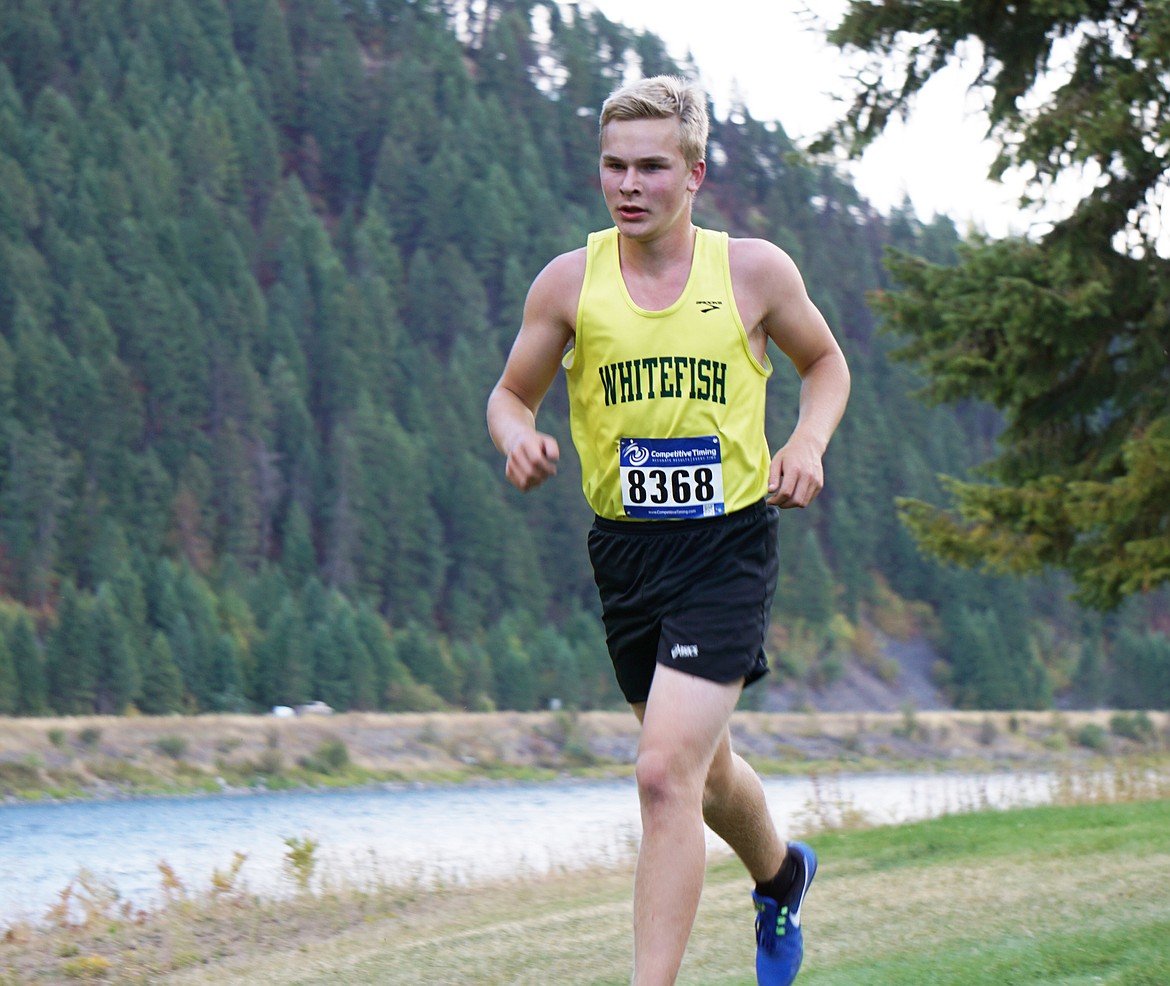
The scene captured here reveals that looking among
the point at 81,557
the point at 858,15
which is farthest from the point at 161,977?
the point at 81,557

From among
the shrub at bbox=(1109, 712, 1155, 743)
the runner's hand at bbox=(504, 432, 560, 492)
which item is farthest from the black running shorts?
the shrub at bbox=(1109, 712, 1155, 743)

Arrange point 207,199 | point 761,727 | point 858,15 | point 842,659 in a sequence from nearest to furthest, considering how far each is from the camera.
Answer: point 858,15 < point 761,727 < point 842,659 < point 207,199

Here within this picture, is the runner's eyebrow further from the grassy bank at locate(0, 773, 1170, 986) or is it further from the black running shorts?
the grassy bank at locate(0, 773, 1170, 986)

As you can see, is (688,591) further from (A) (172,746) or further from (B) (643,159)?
(A) (172,746)

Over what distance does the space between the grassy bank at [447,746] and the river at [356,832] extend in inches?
167

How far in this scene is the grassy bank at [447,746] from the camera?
47281 mm

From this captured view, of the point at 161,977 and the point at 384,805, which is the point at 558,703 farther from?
the point at 161,977

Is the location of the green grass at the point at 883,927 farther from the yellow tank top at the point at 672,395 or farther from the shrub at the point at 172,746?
the shrub at the point at 172,746

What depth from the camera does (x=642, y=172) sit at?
421cm

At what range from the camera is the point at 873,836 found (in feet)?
34.4

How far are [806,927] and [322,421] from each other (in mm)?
98802

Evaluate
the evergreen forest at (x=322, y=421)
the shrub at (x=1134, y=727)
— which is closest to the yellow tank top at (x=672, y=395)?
the evergreen forest at (x=322, y=421)

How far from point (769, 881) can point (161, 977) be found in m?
3.47

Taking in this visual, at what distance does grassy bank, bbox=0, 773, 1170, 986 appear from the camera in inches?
212
